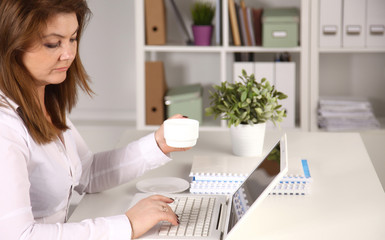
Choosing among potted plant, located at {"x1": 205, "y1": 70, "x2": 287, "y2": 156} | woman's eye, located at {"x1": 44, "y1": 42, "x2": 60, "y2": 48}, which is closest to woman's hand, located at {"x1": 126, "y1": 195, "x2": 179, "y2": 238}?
woman's eye, located at {"x1": 44, "y1": 42, "x2": 60, "y2": 48}

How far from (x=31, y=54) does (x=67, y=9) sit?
132 mm

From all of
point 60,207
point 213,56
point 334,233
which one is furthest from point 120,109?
point 334,233

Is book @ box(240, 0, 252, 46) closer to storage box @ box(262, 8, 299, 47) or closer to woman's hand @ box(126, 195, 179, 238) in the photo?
storage box @ box(262, 8, 299, 47)

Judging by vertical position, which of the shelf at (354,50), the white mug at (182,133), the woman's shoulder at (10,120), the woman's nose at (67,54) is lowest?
the white mug at (182,133)

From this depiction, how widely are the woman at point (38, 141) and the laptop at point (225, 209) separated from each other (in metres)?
0.04

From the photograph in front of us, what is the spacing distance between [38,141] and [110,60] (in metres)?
2.43

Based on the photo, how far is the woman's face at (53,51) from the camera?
1328mm

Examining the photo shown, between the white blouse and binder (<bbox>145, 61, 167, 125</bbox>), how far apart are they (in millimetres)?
1595

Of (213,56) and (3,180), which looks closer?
(3,180)

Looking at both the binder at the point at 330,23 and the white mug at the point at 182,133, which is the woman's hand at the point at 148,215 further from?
the binder at the point at 330,23

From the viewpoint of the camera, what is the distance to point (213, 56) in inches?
146

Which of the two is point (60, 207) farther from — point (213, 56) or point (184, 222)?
point (213, 56)

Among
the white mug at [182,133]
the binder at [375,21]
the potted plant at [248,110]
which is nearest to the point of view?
the white mug at [182,133]

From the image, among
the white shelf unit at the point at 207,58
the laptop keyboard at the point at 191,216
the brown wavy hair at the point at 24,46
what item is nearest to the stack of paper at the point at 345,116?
the white shelf unit at the point at 207,58
